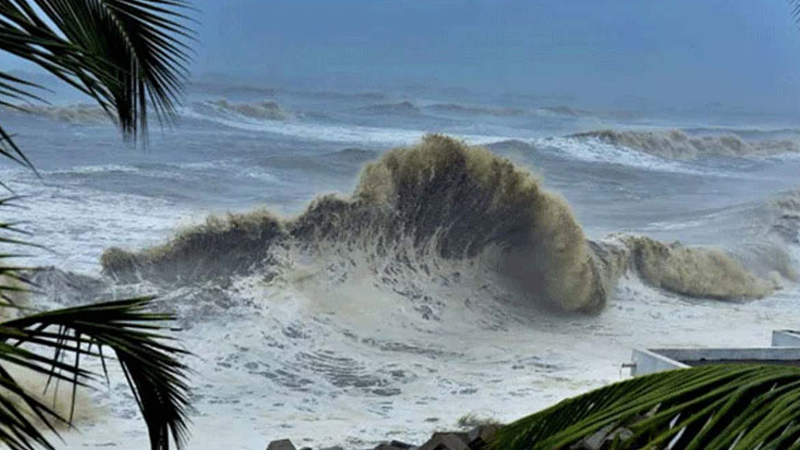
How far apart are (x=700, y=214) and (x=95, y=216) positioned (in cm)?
688

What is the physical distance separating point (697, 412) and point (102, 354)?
23.6 inches

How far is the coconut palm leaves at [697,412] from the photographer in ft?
1.51

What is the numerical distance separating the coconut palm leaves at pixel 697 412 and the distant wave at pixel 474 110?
13.0 metres

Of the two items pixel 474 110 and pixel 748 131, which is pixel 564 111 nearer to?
pixel 474 110

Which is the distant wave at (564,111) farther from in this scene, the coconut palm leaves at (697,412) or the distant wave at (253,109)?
the coconut palm leaves at (697,412)

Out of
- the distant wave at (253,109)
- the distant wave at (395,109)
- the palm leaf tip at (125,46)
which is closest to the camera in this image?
the palm leaf tip at (125,46)

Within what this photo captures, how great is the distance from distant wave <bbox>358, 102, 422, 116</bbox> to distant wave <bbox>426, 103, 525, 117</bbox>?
0.26 meters

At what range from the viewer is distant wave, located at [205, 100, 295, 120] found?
1288cm

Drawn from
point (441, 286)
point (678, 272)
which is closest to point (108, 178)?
point (441, 286)

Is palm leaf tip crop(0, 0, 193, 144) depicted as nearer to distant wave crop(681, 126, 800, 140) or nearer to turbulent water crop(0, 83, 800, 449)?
turbulent water crop(0, 83, 800, 449)

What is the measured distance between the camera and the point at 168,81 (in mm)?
1370

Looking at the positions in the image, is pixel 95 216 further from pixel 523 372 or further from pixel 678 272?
pixel 678 272

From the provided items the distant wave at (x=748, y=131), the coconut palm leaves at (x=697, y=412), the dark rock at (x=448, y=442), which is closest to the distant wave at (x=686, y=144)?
the distant wave at (x=748, y=131)

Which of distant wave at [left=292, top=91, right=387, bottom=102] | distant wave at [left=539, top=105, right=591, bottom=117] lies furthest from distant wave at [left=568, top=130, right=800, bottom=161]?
distant wave at [left=292, top=91, right=387, bottom=102]
